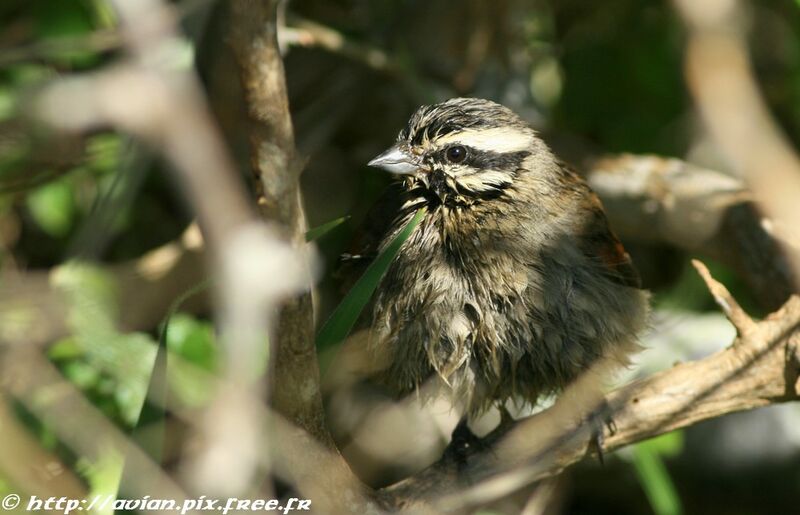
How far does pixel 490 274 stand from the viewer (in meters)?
3.63

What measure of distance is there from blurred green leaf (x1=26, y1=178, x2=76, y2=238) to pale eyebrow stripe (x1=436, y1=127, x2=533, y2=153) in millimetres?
2209

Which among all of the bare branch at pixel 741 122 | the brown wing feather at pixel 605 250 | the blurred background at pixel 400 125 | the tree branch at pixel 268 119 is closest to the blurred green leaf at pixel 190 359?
the blurred background at pixel 400 125

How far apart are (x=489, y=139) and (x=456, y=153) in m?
0.14

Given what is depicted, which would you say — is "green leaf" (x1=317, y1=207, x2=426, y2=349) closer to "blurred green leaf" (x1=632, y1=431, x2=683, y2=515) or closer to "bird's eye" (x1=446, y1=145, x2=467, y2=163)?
"bird's eye" (x1=446, y1=145, x2=467, y2=163)

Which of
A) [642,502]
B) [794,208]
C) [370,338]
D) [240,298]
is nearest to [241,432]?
[240,298]

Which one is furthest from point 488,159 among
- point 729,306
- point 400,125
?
point 400,125

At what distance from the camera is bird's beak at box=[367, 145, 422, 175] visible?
3785 millimetres

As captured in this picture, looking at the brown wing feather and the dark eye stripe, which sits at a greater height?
the dark eye stripe

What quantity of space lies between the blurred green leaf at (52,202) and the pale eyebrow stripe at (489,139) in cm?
221

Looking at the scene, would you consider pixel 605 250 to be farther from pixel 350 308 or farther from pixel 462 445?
pixel 350 308

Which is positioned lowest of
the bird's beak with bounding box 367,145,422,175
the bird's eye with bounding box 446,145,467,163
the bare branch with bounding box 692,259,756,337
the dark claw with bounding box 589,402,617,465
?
the dark claw with bounding box 589,402,617,465

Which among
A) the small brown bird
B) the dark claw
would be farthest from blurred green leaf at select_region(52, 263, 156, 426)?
the dark claw

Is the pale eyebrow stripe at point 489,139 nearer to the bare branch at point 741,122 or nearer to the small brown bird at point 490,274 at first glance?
the small brown bird at point 490,274

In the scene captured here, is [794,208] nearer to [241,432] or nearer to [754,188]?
[754,188]
